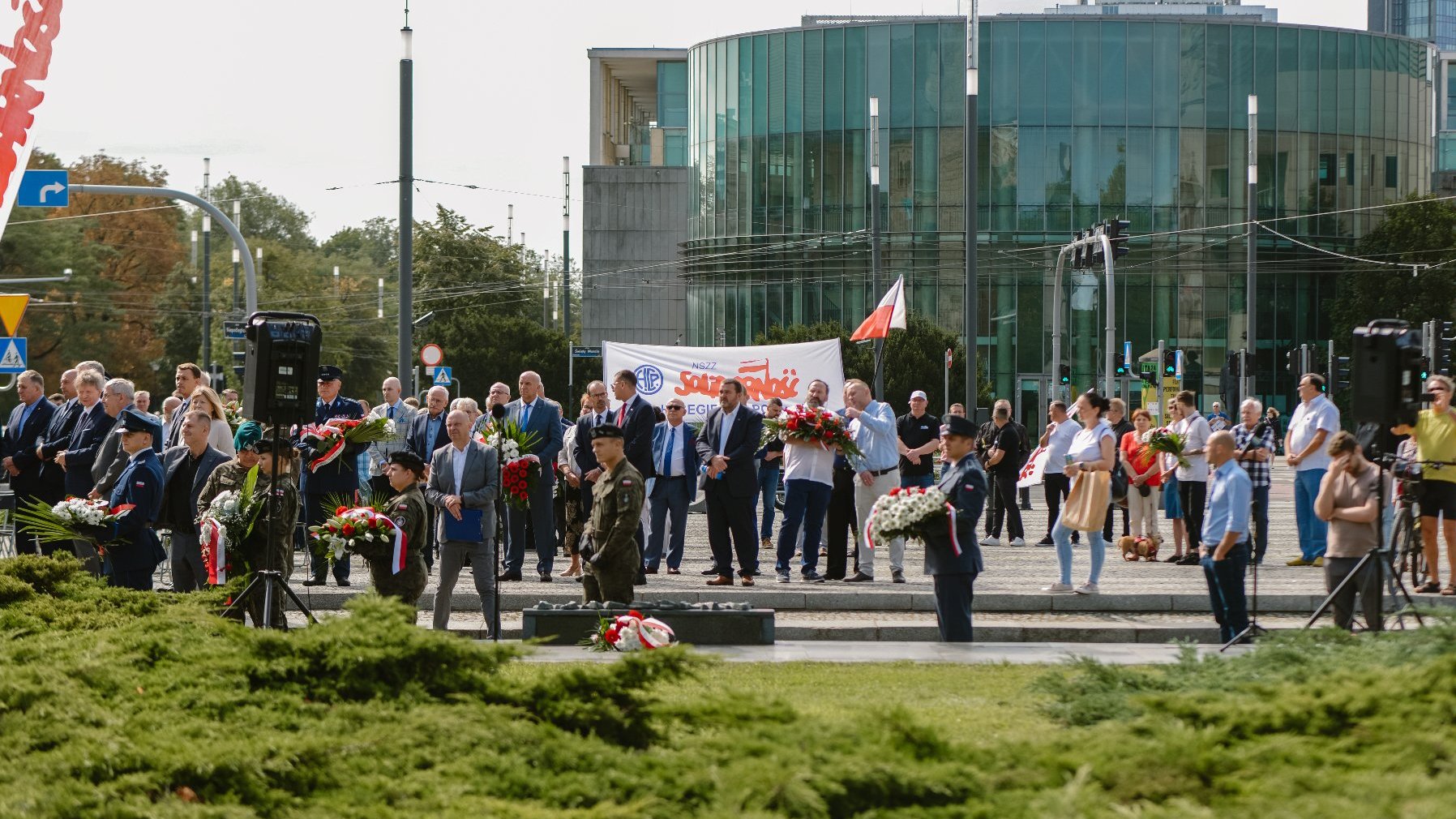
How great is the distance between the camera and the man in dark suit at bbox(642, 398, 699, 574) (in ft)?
55.4

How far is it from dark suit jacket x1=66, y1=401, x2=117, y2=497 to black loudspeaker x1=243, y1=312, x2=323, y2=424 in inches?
180

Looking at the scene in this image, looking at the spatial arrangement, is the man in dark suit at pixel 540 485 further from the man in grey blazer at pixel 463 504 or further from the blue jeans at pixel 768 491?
the blue jeans at pixel 768 491

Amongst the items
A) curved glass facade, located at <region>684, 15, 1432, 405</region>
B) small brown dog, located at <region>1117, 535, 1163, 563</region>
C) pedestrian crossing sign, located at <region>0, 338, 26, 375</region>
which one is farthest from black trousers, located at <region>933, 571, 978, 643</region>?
curved glass facade, located at <region>684, 15, 1432, 405</region>

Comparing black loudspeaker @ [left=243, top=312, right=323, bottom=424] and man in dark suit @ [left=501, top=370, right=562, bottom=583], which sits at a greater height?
black loudspeaker @ [left=243, top=312, right=323, bottom=424]

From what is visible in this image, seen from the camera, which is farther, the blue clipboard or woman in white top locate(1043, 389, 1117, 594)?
woman in white top locate(1043, 389, 1117, 594)

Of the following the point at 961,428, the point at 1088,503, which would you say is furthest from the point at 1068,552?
the point at 961,428

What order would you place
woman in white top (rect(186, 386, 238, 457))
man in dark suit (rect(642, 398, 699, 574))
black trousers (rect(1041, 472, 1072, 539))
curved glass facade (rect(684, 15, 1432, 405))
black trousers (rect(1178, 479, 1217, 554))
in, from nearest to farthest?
1. woman in white top (rect(186, 386, 238, 457))
2. man in dark suit (rect(642, 398, 699, 574))
3. black trousers (rect(1178, 479, 1217, 554))
4. black trousers (rect(1041, 472, 1072, 539))
5. curved glass facade (rect(684, 15, 1432, 405))

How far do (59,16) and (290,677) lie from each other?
4096 mm

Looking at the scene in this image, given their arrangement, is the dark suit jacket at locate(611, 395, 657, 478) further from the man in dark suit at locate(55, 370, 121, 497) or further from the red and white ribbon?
the red and white ribbon

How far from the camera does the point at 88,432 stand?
16.0 metres

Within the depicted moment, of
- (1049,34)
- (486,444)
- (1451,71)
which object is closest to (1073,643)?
(486,444)

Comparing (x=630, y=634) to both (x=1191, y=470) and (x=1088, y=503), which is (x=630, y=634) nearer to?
(x=1088, y=503)

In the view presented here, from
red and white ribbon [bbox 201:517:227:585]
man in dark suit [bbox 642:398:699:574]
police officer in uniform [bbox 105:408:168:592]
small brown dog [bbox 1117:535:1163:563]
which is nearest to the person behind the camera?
red and white ribbon [bbox 201:517:227:585]

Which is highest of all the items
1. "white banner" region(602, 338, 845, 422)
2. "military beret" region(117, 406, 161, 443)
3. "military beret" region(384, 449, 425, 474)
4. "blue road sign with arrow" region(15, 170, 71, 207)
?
"blue road sign with arrow" region(15, 170, 71, 207)
